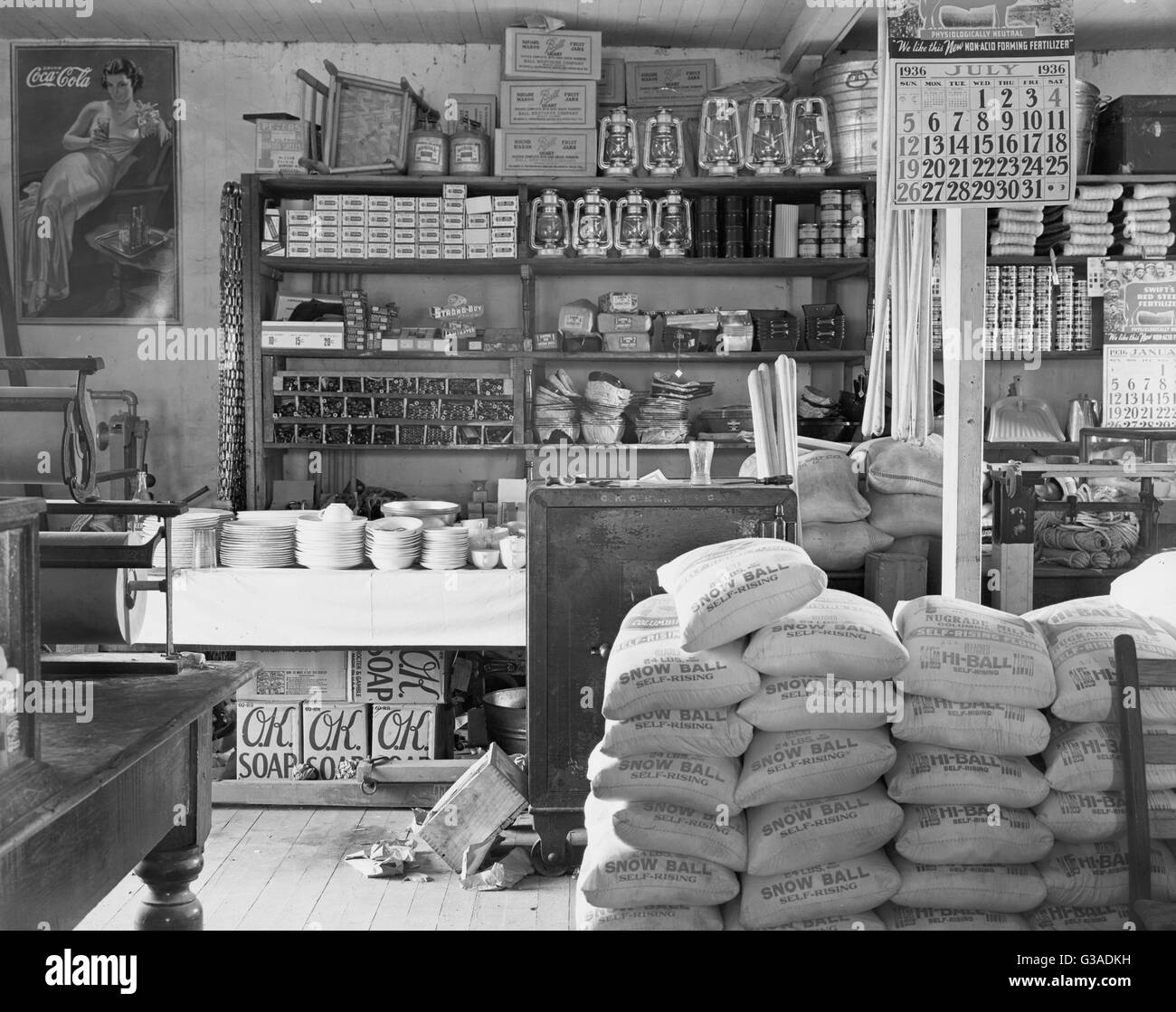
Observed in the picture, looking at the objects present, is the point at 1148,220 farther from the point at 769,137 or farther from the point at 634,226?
the point at 634,226

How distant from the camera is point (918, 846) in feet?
7.52

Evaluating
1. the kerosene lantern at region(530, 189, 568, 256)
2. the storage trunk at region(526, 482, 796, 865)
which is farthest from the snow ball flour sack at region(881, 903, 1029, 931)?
the kerosene lantern at region(530, 189, 568, 256)

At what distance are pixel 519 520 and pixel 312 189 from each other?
2.31m

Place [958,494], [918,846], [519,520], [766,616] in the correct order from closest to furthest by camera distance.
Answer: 1. [918,846]
2. [766,616]
3. [958,494]
4. [519,520]

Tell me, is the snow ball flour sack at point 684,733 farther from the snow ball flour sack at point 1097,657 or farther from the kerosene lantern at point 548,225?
the kerosene lantern at point 548,225

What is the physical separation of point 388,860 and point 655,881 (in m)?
1.78

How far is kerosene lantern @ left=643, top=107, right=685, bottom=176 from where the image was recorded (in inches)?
235

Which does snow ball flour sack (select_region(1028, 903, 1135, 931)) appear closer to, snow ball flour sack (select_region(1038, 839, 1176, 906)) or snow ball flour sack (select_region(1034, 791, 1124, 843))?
snow ball flour sack (select_region(1038, 839, 1176, 906))

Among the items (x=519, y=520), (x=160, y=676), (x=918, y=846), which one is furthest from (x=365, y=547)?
(x=918, y=846)

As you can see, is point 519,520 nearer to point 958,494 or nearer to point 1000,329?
point 958,494

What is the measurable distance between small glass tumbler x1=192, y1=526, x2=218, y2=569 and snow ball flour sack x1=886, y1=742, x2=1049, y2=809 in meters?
3.11


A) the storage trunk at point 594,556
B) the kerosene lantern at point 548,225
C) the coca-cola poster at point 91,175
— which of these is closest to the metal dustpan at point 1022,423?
the kerosene lantern at point 548,225

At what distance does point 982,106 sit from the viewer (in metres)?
3.23

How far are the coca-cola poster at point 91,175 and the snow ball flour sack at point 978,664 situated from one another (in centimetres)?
536
